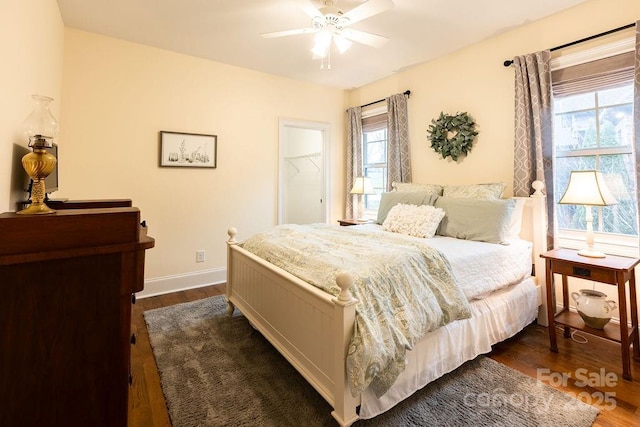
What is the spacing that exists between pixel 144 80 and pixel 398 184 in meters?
3.09

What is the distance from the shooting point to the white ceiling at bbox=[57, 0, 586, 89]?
250 cm

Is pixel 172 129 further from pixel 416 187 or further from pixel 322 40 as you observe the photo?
pixel 416 187

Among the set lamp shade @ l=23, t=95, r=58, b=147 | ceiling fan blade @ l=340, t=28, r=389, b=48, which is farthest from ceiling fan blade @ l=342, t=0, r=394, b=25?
lamp shade @ l=23, t=95, r=58, b=147

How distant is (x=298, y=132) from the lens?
5684 mm

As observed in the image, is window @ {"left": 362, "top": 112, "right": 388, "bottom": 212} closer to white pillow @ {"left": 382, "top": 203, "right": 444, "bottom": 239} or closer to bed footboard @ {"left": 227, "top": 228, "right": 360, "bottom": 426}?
white pillow @ {"left": 382, "top": 203, "right": 444, "bottom": 239}

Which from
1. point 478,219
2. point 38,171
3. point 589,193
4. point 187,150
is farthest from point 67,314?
point 589,193

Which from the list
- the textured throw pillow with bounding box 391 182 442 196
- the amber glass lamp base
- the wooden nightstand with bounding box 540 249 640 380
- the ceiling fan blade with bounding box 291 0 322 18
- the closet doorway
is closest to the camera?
the amber glass lamp base

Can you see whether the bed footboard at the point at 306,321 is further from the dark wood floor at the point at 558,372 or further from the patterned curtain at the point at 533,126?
the patterned curtain at the point at 533,126

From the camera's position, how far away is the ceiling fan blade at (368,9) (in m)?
1.99

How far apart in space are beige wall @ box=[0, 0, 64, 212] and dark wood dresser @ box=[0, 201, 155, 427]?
2.37ft

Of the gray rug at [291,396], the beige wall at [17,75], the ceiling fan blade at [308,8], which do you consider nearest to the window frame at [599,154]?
the gray rug at [291,396]

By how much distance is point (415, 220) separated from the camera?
2.79 meters

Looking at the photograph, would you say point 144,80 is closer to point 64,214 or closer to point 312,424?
point 64,214

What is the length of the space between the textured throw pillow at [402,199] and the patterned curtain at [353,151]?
1.19 meters
